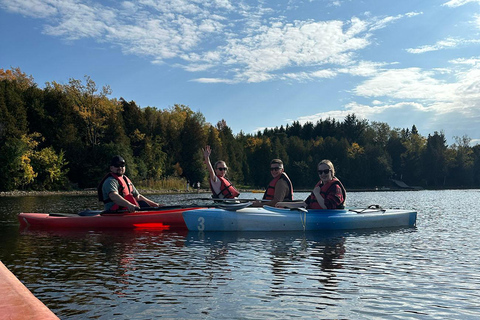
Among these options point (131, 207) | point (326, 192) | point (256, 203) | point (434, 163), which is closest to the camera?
point (131, 207)

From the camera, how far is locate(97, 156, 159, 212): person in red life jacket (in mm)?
11477

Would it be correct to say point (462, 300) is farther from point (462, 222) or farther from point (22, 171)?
point (22, 171)

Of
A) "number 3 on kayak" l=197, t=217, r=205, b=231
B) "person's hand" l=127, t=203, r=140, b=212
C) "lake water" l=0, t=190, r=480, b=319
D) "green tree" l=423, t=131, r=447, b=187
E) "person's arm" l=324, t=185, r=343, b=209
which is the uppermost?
"green tree" l=423, t=131, r=447, b=187

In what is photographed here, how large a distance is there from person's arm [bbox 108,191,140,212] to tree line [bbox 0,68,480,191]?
35715mm

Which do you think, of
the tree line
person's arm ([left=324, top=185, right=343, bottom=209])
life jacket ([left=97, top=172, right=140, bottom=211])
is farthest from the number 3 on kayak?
the tree line

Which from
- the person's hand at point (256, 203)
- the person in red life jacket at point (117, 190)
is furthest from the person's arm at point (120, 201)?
the person's hand at point (256, 203)

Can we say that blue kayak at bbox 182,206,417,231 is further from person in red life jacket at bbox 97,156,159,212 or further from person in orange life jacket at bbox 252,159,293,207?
person in red life jacket at bbox 97,156,159,212

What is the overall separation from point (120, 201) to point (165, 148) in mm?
56462

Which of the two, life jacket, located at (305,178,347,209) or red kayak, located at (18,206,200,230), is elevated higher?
life jacket, located at (305,178,347,209)

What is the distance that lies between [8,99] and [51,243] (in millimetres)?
42540

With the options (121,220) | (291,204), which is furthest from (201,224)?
(291,204)

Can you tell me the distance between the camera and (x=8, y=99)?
4647cm

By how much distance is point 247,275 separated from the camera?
685 cm

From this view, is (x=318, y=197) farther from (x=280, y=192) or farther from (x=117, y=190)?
(x=117, y=190)
